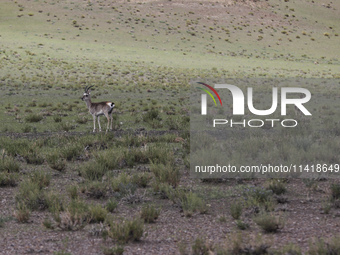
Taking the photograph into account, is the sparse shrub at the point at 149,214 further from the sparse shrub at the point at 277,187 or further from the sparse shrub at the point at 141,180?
the sparse shrub at the point at 277,187

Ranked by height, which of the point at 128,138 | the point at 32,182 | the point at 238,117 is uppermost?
the point at 32,182

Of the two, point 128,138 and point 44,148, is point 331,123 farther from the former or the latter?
point 44,148

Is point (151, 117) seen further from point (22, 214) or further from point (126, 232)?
point (126, 232)

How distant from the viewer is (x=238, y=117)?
23234 millimetres

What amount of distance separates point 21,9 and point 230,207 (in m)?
74.8

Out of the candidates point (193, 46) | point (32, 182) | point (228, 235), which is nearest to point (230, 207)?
point (228, 235)

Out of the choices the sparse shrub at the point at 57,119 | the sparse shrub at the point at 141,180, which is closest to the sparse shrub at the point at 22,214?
the sparse shrub at the point at 141,180

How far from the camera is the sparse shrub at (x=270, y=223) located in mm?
7816

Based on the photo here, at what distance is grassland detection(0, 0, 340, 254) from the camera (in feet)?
25.5

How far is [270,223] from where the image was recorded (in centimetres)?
779

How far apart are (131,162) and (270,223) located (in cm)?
620

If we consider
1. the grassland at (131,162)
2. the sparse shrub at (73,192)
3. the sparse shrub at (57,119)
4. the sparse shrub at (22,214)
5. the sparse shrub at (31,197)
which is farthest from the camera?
the sparse shrub at (57,119)

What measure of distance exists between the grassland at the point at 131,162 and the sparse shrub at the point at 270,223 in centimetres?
2

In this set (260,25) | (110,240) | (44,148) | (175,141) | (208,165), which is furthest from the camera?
(260,25)
